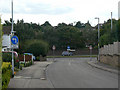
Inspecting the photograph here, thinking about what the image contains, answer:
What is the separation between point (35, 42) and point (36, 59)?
11.1 ft

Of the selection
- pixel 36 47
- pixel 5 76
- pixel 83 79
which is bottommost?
pixel 83 79

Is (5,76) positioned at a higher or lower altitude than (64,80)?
higher

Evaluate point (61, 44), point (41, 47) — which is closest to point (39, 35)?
point (61, 44)

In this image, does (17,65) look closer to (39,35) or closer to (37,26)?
(39,35)

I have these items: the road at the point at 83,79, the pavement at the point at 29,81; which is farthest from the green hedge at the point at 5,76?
the road at the point at 83,79

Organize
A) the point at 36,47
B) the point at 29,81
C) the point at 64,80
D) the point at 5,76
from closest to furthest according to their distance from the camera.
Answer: the point at 5,76 < the point at 29,81 < the point at 64,80 < the point at 36,47

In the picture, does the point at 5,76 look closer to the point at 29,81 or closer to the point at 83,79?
the point at 29,81

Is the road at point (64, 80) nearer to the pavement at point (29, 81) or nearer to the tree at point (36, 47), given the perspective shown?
the pavement at point (29, 81)

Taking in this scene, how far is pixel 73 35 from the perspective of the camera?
6925 cm

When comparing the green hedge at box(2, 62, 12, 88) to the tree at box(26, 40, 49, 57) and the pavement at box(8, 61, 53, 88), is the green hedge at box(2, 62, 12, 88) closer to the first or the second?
the pavement at box(8, 61, 53, 88)

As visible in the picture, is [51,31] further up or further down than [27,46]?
further up

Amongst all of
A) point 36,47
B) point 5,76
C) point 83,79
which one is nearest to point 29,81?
point 5,76

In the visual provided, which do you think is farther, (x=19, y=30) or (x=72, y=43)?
(x=72, y=43)

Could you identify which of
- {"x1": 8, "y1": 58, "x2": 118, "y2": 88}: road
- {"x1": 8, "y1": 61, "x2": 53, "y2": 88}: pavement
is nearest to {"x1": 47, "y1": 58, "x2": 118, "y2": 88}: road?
{"x1": 8, "y1": 58, "x2": 118, "y2": 88}: road
